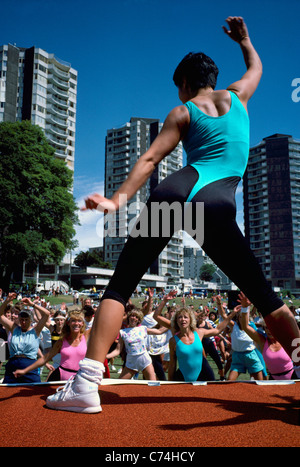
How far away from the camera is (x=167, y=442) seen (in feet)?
6.13

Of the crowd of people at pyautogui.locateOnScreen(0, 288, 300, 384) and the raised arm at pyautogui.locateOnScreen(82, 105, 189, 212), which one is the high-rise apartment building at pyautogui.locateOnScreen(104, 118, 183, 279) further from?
the raised arm at pyautogui.locateOnScreen(82, 105, 189, 212)

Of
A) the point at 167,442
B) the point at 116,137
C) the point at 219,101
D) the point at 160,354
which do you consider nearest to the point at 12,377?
the point at 160,354

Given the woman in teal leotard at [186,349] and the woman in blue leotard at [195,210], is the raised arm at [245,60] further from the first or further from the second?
the woman in teal leotard at [186,349]

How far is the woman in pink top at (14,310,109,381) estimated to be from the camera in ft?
17.7

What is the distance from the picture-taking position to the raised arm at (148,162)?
7.30 feet

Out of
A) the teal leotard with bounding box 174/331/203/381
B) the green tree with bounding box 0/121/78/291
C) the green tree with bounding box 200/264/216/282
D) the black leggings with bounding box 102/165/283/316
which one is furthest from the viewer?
the green tree with bounding box 200/264/216/282

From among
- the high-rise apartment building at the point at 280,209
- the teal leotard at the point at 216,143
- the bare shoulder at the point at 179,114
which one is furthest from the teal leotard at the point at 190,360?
the high-rise apartment building at the point at 280,209

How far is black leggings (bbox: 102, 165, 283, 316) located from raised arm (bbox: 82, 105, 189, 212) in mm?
156

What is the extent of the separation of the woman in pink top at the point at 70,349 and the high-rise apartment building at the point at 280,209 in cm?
10727

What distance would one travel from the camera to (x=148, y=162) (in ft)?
7.75

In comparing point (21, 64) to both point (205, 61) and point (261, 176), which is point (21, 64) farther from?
point (205, 61)

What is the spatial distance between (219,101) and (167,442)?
2131mm

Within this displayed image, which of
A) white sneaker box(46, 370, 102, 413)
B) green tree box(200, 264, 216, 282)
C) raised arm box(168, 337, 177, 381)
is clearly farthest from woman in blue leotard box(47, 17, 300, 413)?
green tree box(200, 264, 216, 282)

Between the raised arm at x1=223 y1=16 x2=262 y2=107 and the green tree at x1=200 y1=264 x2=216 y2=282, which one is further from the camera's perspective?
the green tree at x1=200 y1=264 x2=216 y2=282
